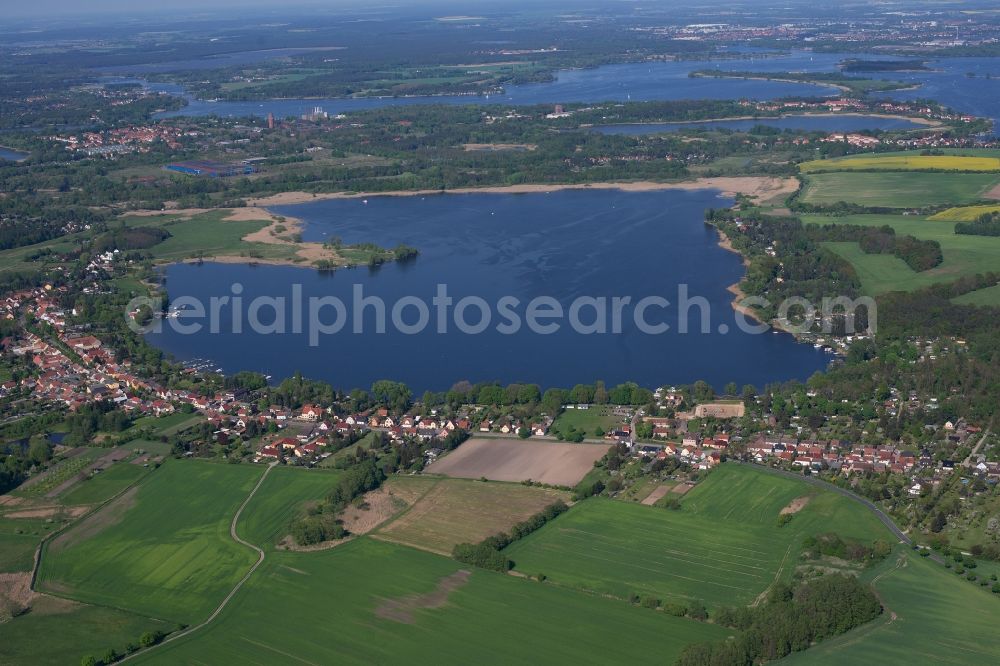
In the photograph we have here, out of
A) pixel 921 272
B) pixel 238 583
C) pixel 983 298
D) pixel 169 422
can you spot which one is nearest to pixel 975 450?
pixel 983 298

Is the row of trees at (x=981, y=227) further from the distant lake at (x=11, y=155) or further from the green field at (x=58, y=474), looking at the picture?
the distant lake at (x=11, y=155)

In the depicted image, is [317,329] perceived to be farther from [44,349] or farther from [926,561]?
[926,561]

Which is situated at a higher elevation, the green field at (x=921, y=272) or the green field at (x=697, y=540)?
the green field at (x=921, y=272)

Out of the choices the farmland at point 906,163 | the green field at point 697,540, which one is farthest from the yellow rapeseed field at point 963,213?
the green field at point 697,540

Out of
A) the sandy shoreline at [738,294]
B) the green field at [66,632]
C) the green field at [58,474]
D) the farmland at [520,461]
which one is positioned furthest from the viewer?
the sandy shoreline at [738,294]

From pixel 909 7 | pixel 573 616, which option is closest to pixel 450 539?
pixel 573 616

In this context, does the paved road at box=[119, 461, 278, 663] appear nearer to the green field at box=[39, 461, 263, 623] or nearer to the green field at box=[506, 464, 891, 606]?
the green field at box=[39, 461, 263, 623]

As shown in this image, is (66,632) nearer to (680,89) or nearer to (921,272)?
(921,272)

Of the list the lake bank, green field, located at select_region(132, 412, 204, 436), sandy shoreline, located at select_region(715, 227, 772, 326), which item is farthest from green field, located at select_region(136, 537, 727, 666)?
the lake bank
